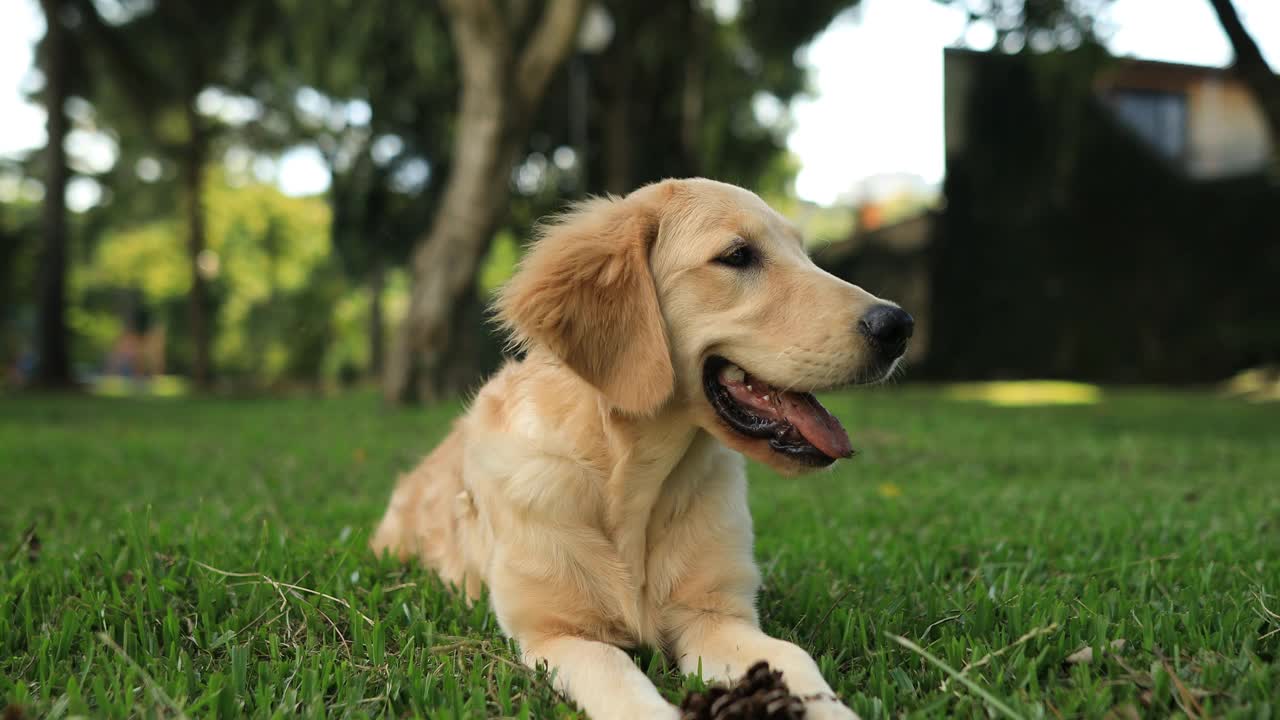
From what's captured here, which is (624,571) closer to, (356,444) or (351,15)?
(356,444)

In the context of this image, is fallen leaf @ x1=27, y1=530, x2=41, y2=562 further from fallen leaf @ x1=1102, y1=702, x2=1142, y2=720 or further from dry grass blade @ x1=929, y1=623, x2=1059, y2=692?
fallen leaf @ x1=1102, y1=702, x2=1142, y2=720

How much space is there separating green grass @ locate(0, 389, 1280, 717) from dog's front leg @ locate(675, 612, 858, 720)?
9cm

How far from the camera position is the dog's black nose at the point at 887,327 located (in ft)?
8.48

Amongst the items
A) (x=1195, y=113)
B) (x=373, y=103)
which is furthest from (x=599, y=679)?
(x=1195, y=113)

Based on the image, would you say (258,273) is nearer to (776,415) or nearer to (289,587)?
(289,587)

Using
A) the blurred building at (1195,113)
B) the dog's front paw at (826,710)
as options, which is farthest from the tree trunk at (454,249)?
the blurred building at (1195,113)

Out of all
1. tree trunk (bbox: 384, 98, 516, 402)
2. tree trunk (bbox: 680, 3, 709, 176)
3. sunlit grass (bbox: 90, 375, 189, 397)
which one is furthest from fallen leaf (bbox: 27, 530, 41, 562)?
sunlit grass (bbox: 90, 375, 189, 397)

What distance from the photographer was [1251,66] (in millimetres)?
9734

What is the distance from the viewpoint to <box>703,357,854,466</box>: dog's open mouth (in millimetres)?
2602

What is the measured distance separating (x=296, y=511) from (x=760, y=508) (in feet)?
8.21

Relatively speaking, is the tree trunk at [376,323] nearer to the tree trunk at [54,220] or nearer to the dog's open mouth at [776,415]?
the tree trunk at [54,220]

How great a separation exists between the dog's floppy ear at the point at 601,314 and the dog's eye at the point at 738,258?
0.23 metres

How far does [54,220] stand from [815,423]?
22.5 metres

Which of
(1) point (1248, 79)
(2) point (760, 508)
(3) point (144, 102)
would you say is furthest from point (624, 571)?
(3) point (144, 102)
